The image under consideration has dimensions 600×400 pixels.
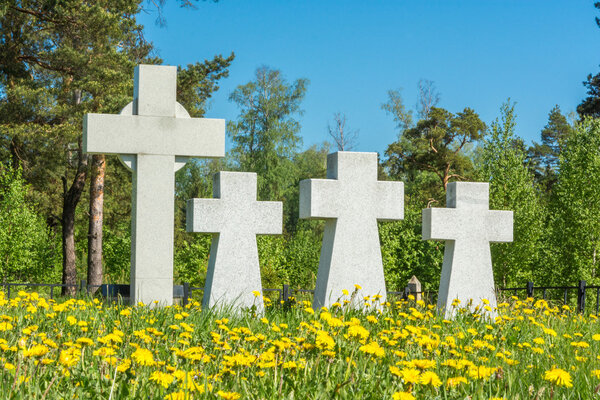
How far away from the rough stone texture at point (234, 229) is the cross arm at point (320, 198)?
0.31 metres

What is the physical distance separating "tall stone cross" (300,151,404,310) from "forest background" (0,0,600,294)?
9.49 metres

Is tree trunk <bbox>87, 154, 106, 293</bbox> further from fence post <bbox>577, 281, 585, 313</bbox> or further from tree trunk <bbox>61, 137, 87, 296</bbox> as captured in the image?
fence post <bbox>577, 281, 585, 313</bbox>

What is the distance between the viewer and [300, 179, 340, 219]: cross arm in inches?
272

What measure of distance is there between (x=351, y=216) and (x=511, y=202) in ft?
49.7

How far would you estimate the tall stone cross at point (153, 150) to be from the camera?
6.99 metres

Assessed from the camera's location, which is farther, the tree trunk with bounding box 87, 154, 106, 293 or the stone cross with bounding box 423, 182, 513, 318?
the tree trunk with bounding box 87, 154, 106, 293

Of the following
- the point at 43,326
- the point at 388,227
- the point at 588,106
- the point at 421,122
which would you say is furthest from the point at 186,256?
the point at 43,326

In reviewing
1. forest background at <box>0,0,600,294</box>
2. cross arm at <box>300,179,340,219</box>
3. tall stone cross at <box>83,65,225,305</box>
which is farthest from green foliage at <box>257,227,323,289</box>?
cross arm at <box>300,179,340,219</box>

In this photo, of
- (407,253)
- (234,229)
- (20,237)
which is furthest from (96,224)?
(407,253)

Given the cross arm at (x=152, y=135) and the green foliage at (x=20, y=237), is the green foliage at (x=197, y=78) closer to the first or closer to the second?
the green foliage at (x=20, y=237)

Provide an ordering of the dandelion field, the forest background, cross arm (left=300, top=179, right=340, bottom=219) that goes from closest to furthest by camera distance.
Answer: the dandelion field → cross arm (left=300, top=179, right=340, bottom=219) → the forest background

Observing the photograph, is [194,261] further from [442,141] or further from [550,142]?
[550,142]

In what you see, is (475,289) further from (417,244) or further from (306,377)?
(417,244)

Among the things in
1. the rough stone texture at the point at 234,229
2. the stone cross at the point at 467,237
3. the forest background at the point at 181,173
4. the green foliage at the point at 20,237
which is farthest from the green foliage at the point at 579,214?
the green foliage at the point at 20,237
